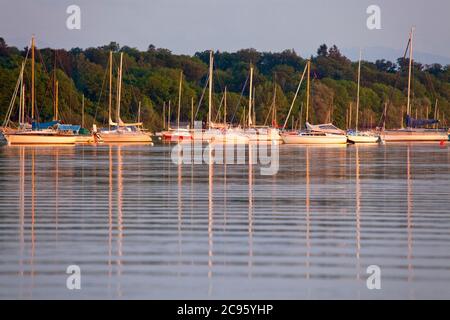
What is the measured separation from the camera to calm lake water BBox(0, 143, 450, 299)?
15.0 meters

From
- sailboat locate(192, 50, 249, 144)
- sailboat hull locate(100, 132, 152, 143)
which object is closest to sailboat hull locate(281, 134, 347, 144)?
sailboat locate(192, 50, 249, 144)

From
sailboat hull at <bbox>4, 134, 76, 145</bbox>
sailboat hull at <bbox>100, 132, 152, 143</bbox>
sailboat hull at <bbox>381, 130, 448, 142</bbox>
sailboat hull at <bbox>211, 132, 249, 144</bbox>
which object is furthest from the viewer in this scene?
sailboat hull at <bbox>381, 130, 448, 142</bbox>

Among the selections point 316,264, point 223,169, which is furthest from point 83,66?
point 316,264

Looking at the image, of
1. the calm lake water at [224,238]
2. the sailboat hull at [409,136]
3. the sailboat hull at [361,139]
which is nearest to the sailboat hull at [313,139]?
the sailboat hull at [361,139]

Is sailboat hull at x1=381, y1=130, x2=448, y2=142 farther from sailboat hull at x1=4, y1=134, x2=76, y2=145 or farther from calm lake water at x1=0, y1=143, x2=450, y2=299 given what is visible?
calm lake water at x1=0, y1=143, x2=450, y2=299

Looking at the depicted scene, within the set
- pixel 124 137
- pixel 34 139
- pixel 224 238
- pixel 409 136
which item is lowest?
pixel 224 238

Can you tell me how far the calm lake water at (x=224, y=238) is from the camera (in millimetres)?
14953

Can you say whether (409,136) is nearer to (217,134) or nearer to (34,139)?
(217,134)

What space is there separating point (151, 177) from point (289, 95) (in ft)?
494

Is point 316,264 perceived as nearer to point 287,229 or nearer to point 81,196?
point 287,229

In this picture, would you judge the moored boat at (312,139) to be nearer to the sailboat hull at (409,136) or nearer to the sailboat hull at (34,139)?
the sailboat hull at (409,136)

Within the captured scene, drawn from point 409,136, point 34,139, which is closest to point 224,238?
point 34,139

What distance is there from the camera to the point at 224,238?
64.1ft

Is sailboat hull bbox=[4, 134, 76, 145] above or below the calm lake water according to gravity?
above
